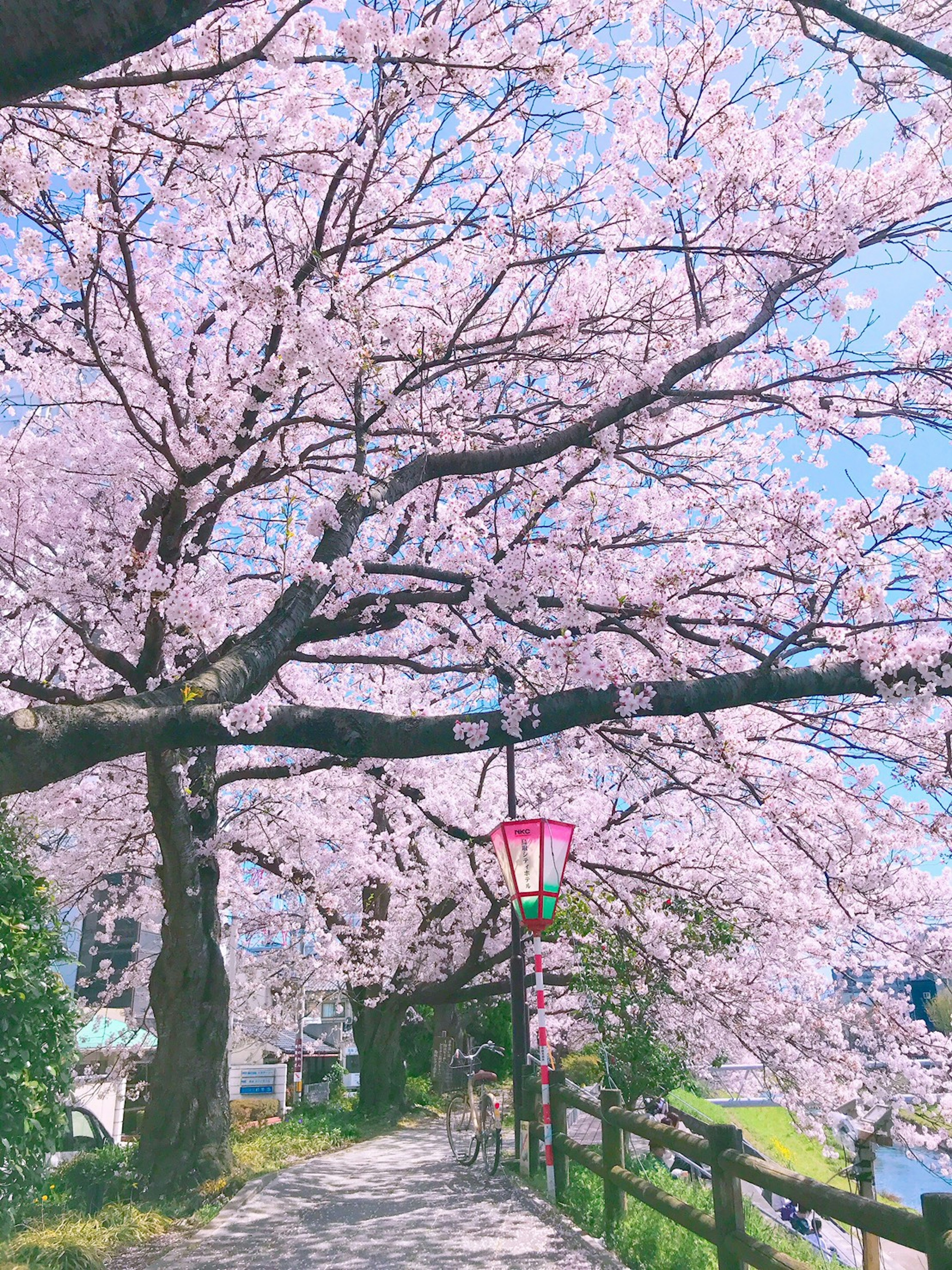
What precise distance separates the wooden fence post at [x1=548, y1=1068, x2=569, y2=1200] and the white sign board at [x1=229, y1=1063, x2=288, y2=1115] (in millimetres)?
13346

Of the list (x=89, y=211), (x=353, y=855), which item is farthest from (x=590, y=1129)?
(x=89, y=211)

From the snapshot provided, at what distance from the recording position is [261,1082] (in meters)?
19.4

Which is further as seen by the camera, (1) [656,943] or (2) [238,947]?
(2) [238,947]

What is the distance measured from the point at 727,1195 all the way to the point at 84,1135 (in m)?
9.35

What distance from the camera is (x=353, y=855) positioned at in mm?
14578

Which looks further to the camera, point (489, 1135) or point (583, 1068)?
point (583, 1068)

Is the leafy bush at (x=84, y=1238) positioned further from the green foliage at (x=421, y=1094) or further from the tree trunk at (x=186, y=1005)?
the green foliage at (x=421, y=1094)

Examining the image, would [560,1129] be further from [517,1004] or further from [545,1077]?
[517,1004]

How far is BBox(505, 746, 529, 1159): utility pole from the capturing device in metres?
9.48

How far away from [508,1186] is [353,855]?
21.7 ft

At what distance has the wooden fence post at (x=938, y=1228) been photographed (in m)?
3.01

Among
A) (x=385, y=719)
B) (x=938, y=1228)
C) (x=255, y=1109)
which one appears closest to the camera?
(x=938, y=1228)

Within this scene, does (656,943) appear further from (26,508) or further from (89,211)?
(89,211)

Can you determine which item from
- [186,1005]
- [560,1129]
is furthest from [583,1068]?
[186,1005]
